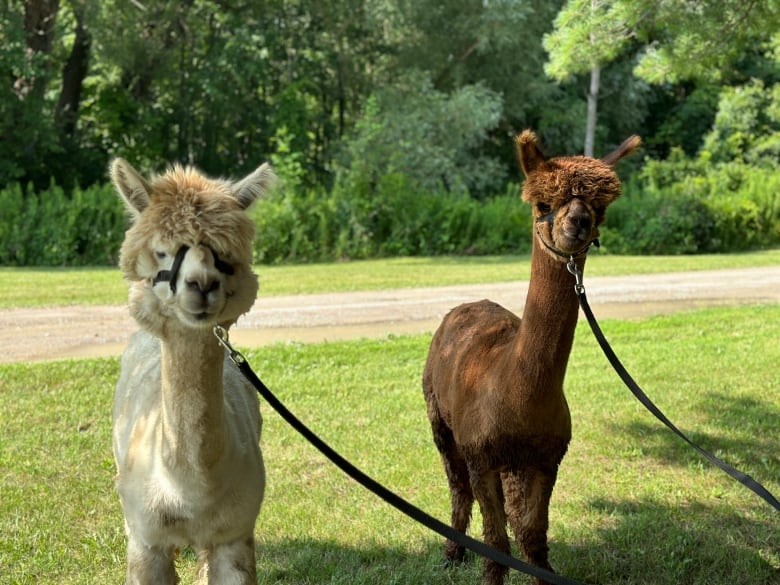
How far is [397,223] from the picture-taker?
22.2m

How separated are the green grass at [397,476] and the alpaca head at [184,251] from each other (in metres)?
2.08

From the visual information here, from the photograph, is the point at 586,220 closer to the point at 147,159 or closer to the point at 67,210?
the point at 67,210

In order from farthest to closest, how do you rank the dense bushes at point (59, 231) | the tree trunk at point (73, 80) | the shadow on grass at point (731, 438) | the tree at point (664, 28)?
the tree trunk at point (73, 80)
the dense bushes at point (59, 231)
the tree at point (664, 28)
the shadow on grass at point (731, 438)

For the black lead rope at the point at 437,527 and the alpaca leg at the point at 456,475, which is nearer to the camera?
the black lead rope at the point at 437,527

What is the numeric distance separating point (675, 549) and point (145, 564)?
2.93 m

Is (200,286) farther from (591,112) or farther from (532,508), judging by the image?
(591,112)

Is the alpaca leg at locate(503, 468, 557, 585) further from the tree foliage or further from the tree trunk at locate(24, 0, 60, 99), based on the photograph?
the tree trunk at locate(24, 0, 60, 99)

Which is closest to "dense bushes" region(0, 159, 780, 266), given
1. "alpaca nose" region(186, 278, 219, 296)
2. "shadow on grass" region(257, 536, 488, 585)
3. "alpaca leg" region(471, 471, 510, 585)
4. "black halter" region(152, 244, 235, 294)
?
"shadow on grass" region(257, 536, 488, 585)

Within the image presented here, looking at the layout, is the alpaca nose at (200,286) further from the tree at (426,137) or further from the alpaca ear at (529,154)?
the tree at (426,137)

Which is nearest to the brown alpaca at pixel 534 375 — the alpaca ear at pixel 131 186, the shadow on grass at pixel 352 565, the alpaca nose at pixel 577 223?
the alpaca nose at pixel 577 223

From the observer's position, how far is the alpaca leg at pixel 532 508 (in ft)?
11.8

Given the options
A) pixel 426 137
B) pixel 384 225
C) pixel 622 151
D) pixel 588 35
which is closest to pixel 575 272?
pixel 622 151

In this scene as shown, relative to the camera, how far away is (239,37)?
1113 inches

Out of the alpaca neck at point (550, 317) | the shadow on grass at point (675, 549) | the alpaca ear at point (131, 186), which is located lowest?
the shadow on grass at point (675, 549)
